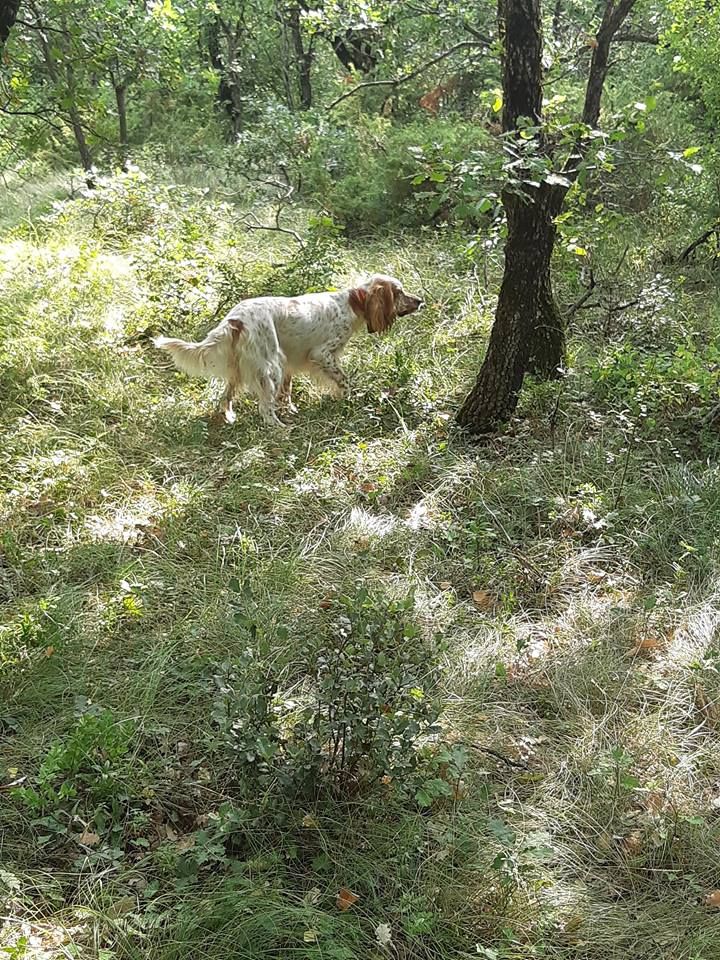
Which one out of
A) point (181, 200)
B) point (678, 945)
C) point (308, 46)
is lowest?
point (678, 945)

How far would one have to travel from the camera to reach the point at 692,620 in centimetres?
326

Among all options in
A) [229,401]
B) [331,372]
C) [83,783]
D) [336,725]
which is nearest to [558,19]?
[331,372]

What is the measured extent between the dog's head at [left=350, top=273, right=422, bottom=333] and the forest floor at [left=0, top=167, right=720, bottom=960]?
25cm

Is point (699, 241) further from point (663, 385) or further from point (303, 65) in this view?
point (303, 65)

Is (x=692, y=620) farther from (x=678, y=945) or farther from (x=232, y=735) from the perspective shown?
(x=232, y=735)

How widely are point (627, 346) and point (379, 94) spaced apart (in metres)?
7.29

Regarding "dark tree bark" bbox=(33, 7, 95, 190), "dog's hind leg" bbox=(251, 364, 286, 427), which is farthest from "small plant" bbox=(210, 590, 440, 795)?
"dark tree bark" bbox=(33, 7, 95, 190)

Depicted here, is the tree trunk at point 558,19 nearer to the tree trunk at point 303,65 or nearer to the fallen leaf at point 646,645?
the tree trunk at point 303,65

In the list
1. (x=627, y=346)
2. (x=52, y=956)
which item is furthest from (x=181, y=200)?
(x=52, y=956)

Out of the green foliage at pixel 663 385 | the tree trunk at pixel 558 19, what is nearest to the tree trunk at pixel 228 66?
the tree trunk at pixel 558 19

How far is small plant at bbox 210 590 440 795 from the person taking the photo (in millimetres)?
2424

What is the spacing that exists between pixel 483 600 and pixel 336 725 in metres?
1.20

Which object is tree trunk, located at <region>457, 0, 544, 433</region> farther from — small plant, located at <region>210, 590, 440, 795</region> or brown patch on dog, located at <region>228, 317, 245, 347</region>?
small plant, located at <region>210, 590, 440, 795</region>

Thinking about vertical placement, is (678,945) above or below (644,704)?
below
